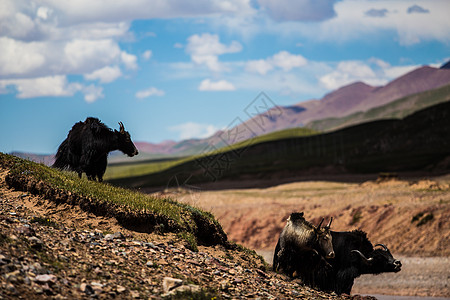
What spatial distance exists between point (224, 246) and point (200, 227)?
1.17 metres

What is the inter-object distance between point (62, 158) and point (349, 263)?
1163 cm

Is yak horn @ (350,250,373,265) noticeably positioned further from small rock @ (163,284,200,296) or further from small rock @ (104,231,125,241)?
small rock @ (104,231,125,241)

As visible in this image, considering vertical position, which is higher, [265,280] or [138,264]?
[138,264]

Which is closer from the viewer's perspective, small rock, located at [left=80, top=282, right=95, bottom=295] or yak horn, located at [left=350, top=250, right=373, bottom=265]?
small rock, located at [left=80, top=282, right=95, bottom=295]

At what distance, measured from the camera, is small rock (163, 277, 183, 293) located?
43.0ft

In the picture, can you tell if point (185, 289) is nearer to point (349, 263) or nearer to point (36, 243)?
point (36, 243)

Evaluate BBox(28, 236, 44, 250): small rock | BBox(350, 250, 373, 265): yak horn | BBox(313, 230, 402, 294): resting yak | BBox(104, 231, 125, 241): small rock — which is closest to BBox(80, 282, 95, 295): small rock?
BBox(28, 236, 44, 250): small rock

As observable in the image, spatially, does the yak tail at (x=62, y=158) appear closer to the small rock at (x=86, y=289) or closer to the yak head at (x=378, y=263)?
the small rock at (x=86, y=289)

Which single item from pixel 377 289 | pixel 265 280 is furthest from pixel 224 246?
pixel 377 289

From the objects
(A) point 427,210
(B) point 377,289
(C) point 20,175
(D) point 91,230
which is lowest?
(B) point 377,289

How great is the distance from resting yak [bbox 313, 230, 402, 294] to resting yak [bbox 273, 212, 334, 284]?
39 cm

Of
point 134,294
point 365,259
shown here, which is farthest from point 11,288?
point 365,259

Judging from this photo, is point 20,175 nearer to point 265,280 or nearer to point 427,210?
point 265,280

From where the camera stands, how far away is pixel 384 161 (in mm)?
128125
